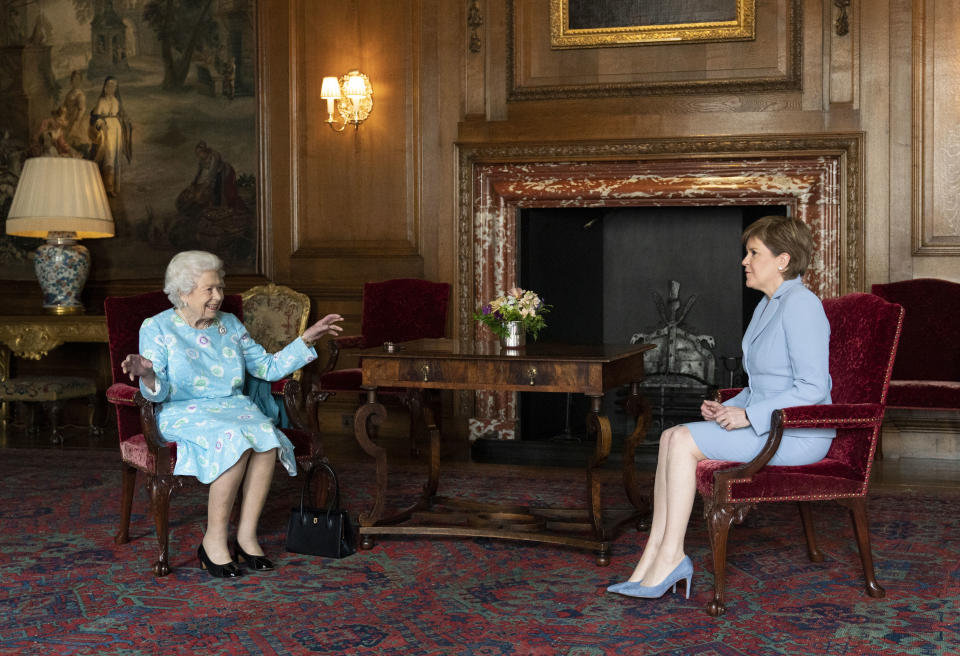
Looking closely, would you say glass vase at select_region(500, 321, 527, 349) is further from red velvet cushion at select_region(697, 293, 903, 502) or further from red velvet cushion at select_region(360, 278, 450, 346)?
red velvet cushion at select_region(360, 278, 450, 346)

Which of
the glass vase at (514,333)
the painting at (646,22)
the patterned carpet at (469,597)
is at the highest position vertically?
the painting at (646,22)

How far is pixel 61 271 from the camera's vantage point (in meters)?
7.39

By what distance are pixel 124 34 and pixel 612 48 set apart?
3794mm

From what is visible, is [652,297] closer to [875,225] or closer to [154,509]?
[875,225]

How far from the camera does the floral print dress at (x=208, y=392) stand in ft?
12.3

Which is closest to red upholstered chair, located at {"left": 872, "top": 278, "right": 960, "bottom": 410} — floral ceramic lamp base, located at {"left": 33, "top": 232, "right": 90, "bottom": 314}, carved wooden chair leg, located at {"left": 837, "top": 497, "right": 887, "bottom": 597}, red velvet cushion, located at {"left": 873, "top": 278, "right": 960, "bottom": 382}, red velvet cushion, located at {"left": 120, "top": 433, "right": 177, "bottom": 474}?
red velvet cushion, located at {"left": 873, "top": 278, "right": 960, "bottom": 382}

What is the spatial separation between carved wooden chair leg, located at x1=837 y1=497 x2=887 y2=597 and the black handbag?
1825mm

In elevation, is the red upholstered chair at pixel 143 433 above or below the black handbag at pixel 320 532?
above

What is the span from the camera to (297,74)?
287 inches

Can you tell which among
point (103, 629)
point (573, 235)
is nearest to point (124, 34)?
point (573, 235)

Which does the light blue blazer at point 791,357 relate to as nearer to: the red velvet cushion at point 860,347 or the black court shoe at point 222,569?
the red velvet cushion at point 860,347

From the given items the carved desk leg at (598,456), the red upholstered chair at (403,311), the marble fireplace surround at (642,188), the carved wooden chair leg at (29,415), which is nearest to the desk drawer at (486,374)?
the carved desk leg at (598,456)

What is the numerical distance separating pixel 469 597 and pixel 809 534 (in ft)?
4.53

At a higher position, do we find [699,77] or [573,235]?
[699,77]
